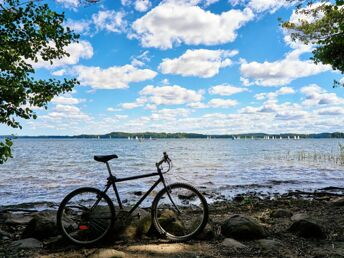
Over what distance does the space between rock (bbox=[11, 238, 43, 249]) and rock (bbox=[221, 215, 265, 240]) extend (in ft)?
14.2

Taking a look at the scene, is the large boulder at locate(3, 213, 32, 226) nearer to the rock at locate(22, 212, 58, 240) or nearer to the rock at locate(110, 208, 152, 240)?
the rock at locate(22, 212, 58, 240)

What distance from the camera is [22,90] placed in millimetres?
9148

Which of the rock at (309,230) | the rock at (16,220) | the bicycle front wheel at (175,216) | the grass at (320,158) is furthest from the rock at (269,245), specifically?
the grass at (320,158)

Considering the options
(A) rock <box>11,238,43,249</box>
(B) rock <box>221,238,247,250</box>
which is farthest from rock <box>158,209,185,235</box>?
(A) rock <box>11,238,43,249</box>

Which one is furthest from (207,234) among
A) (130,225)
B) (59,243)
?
(59,243)

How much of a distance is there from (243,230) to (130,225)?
266cm

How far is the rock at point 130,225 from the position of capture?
289 inches

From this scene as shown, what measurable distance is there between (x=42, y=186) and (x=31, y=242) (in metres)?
16.8

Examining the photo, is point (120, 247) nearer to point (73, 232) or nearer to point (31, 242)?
point (73, 232)

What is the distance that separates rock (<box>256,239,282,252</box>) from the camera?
22.6 ft

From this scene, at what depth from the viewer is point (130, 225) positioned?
24.5 ft

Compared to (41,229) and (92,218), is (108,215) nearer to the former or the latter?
(92,218)

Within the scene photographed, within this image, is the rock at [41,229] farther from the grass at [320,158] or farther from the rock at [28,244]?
the grass at [320,158]

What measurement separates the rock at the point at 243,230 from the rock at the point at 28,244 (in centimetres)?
434
